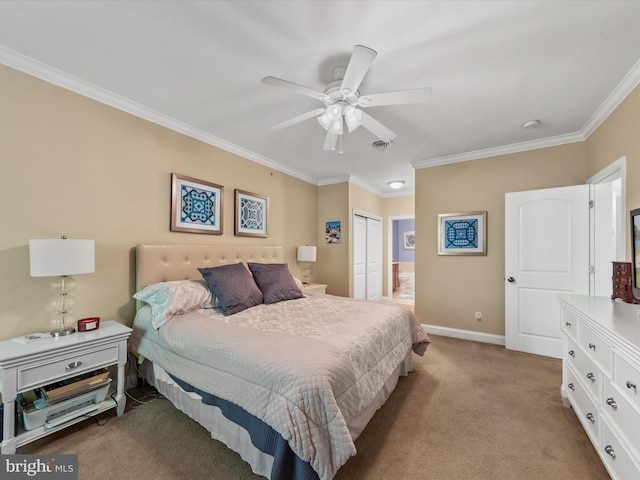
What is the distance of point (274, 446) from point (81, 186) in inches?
94.2

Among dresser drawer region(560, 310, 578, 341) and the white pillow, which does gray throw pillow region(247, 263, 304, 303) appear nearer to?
the white pillow

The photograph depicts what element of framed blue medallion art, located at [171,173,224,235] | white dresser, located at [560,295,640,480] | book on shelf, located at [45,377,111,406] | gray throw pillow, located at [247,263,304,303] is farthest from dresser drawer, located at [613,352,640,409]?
framed blue medallion art, located at [171,173,224,235]

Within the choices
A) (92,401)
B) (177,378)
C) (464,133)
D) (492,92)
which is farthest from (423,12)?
(92,401)

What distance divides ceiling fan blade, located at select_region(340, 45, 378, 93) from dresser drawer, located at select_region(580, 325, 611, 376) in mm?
1923

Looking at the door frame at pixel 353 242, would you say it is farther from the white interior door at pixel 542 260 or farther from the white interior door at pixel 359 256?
the white interior door at pixel 542 260

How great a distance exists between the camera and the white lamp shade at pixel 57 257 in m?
1.69

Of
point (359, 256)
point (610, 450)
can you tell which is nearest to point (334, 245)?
point (359, 256)

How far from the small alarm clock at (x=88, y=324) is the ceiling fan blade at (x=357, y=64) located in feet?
8.16

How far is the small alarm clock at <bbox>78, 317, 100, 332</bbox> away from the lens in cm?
197

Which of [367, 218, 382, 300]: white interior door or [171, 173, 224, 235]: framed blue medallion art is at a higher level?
[171, 173, 224, 235]: framed blue medallion art

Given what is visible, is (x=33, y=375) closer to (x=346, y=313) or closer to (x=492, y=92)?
(x=346, y=313)

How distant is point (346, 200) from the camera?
4.70m

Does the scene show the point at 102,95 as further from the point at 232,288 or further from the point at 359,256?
the point at 359,256

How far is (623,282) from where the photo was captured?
1.91m
